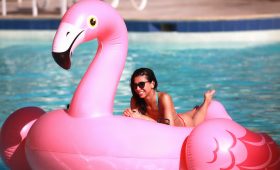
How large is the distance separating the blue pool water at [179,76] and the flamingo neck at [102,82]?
6.30 ft

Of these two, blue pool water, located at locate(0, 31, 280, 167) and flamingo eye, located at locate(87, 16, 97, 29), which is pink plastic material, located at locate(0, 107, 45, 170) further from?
blue pool water, located at locate(0, 31, 280, 167)

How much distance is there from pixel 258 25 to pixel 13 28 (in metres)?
3.81

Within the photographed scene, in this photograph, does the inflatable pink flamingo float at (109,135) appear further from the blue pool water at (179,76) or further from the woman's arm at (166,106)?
the blue pool water at (179,76)

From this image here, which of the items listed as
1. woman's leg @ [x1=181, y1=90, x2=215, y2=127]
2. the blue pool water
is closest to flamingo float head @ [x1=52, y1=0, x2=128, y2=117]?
woman's leg @ [x1=181, y1=90, x2=215, y2=127]

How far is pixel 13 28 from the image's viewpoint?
1192 cm

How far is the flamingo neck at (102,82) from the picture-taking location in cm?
398

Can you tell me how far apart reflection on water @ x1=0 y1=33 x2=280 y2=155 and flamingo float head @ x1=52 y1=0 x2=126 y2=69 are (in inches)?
82.6

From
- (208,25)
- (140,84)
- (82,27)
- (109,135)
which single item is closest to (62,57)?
(82,27)

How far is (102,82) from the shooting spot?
4031mm

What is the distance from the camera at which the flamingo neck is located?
157 inches

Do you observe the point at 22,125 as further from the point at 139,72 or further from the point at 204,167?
the point at 204,167

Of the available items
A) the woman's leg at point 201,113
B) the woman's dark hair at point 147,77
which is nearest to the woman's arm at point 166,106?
the woman's dark hair at point 147,77

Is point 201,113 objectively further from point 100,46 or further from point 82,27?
point 82,27

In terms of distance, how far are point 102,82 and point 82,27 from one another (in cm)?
31
